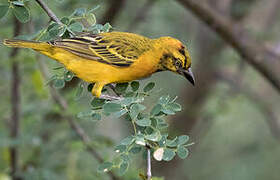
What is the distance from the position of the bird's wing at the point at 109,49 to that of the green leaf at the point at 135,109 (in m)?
1.33

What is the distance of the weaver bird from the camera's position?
4234mm

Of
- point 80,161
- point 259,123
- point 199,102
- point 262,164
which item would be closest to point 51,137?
point 80,161

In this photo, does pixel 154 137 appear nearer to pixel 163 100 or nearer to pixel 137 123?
pixel 137 123

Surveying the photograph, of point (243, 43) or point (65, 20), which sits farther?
point (243, 43)

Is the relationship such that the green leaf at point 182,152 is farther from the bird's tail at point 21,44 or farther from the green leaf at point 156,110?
the bird's tail at point 21,44

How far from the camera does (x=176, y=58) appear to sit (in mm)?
4469

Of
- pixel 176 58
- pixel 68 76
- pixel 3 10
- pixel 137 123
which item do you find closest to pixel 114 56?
pixel 176 58

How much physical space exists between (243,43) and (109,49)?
2.23m

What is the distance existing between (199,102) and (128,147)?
A: 5161 mm

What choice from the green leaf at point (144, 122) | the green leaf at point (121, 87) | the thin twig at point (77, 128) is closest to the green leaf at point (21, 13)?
the green leaf at point (144, 122)

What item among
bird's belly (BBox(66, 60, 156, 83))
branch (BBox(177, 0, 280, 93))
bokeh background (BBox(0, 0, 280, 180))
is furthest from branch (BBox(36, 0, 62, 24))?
branch (BBox(177, 0, 280, 93))

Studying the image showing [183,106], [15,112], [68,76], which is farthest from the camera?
[183,106]

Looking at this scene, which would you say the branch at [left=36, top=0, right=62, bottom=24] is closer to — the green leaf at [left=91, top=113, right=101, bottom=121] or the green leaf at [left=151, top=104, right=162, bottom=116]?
the green leaf at [left=91, top=113, right=101, bottom=121]

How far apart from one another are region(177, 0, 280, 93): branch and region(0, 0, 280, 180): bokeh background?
4.2 inches
